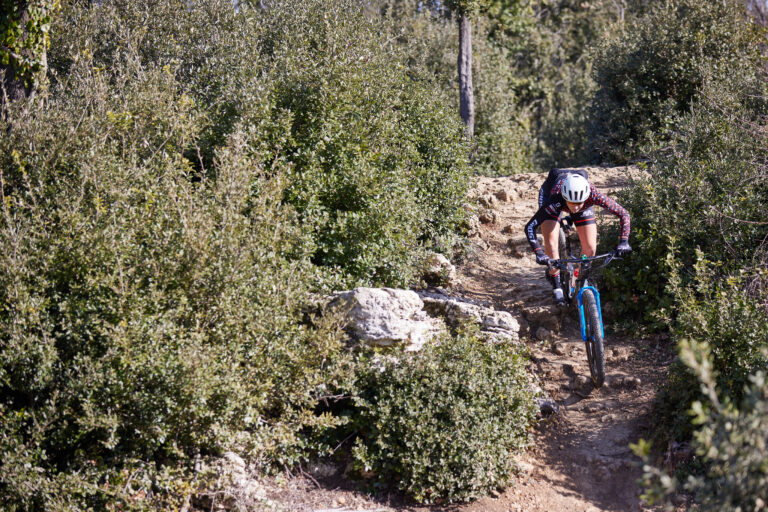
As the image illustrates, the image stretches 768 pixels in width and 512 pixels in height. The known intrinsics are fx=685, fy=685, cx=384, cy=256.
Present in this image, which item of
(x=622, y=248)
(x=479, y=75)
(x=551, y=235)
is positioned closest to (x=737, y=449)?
(x=622, y=248)

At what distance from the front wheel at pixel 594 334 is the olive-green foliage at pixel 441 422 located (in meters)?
0.89

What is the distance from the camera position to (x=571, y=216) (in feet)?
23.2

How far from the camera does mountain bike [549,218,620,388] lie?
648 cm

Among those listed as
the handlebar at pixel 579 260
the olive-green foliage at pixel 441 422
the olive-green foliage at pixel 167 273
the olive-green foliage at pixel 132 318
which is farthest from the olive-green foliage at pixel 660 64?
the olive-green foliage at pixel 132 318

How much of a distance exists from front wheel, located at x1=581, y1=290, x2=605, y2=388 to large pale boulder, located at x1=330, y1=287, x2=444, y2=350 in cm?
149

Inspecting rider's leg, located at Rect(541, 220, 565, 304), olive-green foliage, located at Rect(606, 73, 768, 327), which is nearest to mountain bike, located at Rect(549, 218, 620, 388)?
rider's leg, located at Rect(541, 220, 565, 304)

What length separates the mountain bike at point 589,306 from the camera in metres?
6.48

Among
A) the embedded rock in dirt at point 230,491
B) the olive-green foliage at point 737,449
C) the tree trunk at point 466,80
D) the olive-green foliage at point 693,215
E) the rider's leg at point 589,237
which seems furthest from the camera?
the tree trunk at point 466,80

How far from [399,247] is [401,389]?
247cm

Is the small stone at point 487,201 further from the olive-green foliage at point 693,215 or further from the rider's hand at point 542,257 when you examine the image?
the rider's hand at point 542,257

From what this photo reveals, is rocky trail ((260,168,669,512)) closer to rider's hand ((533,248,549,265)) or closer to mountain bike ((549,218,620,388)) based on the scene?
mountain bike ((549,218,620,388))

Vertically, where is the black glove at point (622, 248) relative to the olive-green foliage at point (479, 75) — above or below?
below

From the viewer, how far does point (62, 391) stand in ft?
16.1

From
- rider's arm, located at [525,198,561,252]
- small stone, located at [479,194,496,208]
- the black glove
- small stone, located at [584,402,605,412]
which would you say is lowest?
small stone, located at [584,402,605,412]
